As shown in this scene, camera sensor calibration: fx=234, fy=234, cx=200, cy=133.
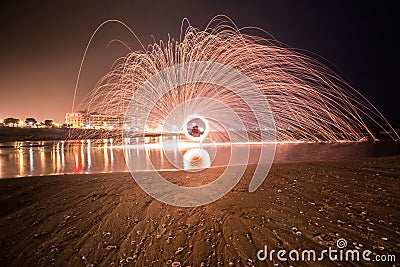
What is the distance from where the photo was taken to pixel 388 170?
9594 mm

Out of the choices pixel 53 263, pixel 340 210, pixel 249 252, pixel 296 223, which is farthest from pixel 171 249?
pixel 340 210

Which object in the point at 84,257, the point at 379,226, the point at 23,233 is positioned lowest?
the point at 379,226

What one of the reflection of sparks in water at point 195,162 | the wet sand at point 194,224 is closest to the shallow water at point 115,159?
the reflection of sparks in water at point 195,162

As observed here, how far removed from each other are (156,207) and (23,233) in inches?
119

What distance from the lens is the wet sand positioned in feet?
14.2

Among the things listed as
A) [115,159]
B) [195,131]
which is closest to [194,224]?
Result: [115,159]

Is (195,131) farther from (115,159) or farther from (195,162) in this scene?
Answer: (195,162)

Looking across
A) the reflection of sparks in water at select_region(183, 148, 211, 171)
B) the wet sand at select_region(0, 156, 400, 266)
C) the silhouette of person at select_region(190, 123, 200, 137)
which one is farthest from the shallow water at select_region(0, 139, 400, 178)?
the silhouette of person at select_region(190, 123, 200, 137)

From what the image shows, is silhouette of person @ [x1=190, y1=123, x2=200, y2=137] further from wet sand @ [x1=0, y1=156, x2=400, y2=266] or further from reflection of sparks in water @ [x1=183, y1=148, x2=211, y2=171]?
wet sand @ [x1=0, y1=156, x2=400, y2=266]

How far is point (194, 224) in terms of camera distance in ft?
17.8

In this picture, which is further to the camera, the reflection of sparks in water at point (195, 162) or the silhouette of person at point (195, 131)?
the silhouette of person at point (195, 131)

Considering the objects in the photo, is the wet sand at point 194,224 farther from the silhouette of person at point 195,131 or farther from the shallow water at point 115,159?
the silhouette of person at point 195,131

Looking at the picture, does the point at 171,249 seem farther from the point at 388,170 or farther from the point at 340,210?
the point at 388,170

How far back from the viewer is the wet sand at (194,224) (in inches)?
170
